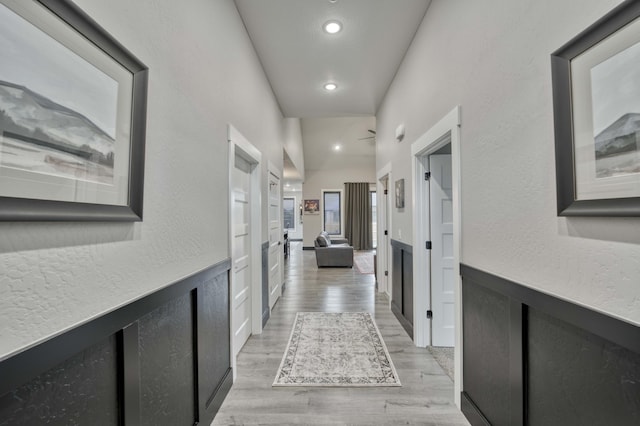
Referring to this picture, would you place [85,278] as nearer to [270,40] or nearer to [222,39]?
[222,39]

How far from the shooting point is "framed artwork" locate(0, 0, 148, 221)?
640 mm

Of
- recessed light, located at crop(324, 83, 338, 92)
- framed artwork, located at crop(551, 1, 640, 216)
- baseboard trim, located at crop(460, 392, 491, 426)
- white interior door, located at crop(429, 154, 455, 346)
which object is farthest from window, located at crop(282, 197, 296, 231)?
framed artwork, located at crop(551, 1, 640, 216)

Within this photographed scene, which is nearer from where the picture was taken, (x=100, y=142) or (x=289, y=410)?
(x=100, y=142)

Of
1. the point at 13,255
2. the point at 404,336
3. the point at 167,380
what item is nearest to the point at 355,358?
the point at 404,336

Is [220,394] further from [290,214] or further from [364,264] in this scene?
[290,214]

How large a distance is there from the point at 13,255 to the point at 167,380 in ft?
3.12

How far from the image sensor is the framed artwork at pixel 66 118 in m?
0.64

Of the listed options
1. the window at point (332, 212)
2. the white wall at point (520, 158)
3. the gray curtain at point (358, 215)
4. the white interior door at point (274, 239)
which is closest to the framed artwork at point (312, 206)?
the window at point (332, 212)

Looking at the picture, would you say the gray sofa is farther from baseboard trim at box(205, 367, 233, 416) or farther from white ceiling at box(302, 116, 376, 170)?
baseboard trim at box(205, 367, 233, 416)

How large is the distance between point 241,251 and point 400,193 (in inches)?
76.8

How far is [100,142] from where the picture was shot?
0.89 meters

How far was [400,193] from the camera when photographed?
333cm

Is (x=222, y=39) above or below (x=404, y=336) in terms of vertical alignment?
above

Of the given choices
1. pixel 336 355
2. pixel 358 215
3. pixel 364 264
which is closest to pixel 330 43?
pixel 336 355
